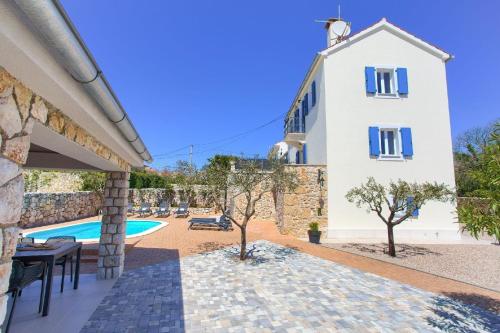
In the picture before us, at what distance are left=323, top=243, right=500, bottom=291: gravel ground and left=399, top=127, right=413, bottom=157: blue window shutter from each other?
490 centimetres

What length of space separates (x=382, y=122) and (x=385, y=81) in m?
2.65

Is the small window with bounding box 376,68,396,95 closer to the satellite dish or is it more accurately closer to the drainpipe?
the satellite dish

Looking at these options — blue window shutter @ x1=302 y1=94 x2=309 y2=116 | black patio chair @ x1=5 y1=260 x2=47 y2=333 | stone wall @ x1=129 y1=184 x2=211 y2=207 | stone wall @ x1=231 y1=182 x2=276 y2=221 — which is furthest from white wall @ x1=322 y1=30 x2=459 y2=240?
stone wall @ x1=129 y1=184 x2=211 y2=207

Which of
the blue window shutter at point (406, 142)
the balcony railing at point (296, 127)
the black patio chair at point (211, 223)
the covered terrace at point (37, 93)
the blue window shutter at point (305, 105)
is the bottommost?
the black patio chair at point (211, 223)

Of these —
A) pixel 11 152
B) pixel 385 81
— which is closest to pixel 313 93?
pixel 385 81

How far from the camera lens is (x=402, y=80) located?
14727 mm

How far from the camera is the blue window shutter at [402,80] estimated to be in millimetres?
14672

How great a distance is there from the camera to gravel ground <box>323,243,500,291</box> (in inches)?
312

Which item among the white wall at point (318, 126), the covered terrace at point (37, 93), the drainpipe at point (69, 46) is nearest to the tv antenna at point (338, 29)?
the white wall at point (318, 126)

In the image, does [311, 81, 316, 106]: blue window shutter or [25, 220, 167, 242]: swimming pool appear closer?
[25, 220, 167, 242]: swimming pool

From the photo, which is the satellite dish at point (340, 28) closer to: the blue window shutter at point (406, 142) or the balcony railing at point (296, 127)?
the balcony railing at point (296, 127)

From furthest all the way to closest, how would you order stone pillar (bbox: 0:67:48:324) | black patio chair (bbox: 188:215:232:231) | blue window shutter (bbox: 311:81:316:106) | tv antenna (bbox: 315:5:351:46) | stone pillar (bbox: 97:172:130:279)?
1. tv antenna (bbox: 315:5:351:46)
2. blue window shutter (bbox: 311:81:316:106)
3. black patio chair (bbox: 188:215:232:231)
4. stone pillar (bbox: 97:172:130:279)
5. stone pillar (bbox: 0:67:48:324)

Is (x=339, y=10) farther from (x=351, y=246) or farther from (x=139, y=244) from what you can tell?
(x=139, y=244)

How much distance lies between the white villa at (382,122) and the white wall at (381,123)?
0.05 metres
